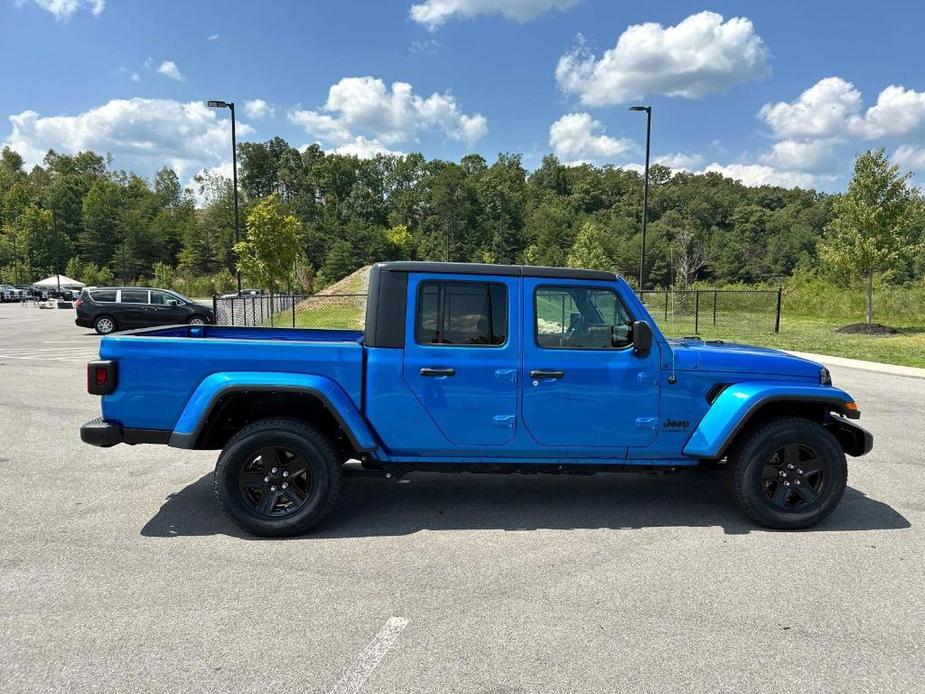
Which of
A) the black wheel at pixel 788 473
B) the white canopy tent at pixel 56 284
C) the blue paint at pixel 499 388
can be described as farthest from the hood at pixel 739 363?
the white canopy tent at pixel 56 284

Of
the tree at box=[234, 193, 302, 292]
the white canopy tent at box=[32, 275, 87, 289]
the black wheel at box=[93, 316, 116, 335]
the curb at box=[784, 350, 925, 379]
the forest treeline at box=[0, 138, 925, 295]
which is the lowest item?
the curb at box=[784, 350, 925, 379]

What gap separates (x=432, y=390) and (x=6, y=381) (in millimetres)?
9962

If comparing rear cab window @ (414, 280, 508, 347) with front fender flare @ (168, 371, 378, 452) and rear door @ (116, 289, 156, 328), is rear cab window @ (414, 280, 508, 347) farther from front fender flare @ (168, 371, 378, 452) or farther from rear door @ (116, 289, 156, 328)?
rear door @ (116, 289, 156, 328)

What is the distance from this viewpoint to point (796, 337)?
19.5 meters

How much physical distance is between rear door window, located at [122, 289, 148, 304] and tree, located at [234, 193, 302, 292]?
13.2 ft

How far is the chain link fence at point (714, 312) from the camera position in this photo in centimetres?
2128

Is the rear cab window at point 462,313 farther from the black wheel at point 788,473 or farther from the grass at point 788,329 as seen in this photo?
the grass at point 788,329

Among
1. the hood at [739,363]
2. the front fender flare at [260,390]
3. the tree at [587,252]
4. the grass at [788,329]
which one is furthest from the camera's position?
the tree at [587,252]

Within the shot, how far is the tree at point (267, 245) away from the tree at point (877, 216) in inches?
823

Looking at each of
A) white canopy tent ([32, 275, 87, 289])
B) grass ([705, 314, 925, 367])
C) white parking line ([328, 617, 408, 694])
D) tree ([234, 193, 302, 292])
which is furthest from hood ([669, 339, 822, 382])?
white canopy tent ([32, 275, 87, 289])

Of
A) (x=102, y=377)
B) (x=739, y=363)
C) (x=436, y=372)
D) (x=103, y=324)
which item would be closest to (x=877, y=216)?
(x=739, y=363)

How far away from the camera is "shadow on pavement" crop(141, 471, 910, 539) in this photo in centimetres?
434

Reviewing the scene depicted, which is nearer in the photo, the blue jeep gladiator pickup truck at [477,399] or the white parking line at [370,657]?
the white parking line at [370,657]

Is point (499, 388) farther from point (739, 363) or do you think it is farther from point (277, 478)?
point (739, 363)
